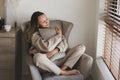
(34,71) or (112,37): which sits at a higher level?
(112,37)

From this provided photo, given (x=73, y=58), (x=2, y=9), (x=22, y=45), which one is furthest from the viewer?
(x=22, y=45)

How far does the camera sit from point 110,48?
9.18 ft

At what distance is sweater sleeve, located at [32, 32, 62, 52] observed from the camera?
2770 mm

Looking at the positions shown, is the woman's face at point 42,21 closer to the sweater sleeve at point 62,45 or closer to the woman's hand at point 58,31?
the woman's hand at point 58,31

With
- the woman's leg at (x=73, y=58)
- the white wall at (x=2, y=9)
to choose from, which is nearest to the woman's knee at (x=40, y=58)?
the woman's leg at (x=73, y=58)

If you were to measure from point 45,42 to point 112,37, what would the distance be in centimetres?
77

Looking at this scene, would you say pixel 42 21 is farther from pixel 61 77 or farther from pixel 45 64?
pixel 61 77

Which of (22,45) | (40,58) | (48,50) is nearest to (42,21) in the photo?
(48,50)

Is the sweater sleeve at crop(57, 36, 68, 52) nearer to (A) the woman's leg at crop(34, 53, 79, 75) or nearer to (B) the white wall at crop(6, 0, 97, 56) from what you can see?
(A) the woman's leg at crop(34, 53, 79, 75)

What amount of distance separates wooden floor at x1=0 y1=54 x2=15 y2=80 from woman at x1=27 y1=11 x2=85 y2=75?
305mm

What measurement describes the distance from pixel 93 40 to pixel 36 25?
948mm

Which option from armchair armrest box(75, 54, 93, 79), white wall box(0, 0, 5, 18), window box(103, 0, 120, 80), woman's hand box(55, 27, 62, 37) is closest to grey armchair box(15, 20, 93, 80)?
armchair armrest box(75, 54, 93, 79)

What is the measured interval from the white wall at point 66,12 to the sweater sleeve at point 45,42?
1.96 ft

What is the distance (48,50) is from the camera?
2.77m
